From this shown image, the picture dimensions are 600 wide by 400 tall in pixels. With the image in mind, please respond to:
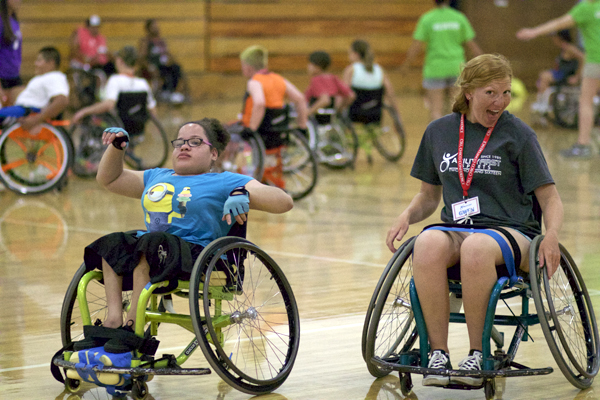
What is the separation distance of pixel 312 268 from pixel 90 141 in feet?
13.3

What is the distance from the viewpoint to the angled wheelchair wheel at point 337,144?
907cm

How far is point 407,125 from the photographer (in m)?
13.3

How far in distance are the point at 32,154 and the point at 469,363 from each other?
5.44 metres

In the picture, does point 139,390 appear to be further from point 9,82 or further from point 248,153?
point 9,82

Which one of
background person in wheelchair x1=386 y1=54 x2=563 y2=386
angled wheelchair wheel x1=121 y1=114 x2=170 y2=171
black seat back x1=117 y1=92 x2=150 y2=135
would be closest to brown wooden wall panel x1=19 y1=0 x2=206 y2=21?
angled wheelchair wheel x1=121 y1=114 x2=170 y2=171

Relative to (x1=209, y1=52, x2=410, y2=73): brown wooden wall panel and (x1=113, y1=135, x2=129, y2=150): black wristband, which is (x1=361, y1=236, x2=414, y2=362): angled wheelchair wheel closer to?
(x1=113, y1=135, x2=129, y2=150): black wristband

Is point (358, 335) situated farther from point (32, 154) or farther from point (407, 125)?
point (407, 125)

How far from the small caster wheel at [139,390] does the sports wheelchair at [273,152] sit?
4361 mm

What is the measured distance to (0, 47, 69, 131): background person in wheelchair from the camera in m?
7.49

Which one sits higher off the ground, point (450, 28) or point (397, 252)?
point (450, 28)

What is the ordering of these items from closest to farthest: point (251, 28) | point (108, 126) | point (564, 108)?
point (108, 126) → point (564, 108) → point (251, 28)

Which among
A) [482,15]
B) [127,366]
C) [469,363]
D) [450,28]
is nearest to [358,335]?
[469,363]

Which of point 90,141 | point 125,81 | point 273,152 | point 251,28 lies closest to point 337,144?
point 273,152

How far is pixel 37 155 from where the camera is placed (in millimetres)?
7586
